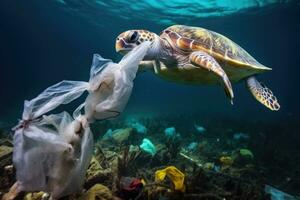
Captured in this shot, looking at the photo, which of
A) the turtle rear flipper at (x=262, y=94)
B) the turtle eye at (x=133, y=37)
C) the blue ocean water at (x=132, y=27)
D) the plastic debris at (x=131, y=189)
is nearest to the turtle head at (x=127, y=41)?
the turtle eye at (x=133, y=37)

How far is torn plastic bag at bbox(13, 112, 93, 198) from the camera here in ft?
6.90

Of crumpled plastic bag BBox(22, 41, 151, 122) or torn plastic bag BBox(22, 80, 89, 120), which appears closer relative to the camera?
torn plastic bag BBox(22, 80, 89, 120)

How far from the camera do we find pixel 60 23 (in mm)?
34031

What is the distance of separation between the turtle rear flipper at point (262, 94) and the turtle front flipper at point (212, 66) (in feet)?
5.58

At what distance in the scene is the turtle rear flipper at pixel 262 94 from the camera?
204 inches

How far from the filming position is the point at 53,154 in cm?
224

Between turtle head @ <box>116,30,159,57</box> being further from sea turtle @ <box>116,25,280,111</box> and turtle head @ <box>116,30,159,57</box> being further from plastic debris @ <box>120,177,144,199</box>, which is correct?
plastic debris @ <box>120,177,144,199</box>

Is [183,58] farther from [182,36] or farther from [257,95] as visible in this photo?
[257,95]

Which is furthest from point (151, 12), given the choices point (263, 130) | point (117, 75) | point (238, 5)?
point (117, 75)

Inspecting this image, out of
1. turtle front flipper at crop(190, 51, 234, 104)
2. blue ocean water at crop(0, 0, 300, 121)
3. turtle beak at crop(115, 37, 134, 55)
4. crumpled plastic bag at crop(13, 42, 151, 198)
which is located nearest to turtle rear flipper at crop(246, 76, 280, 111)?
turtle front flipper at crop(190, 51, 234, 104)

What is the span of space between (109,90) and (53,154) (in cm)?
72

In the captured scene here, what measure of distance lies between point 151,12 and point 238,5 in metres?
7.06

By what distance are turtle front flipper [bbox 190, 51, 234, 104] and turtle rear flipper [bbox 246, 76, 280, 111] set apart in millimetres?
1701

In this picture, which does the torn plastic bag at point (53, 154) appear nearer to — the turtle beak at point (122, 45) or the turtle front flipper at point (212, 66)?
the turtle beak at point (122, 45)
